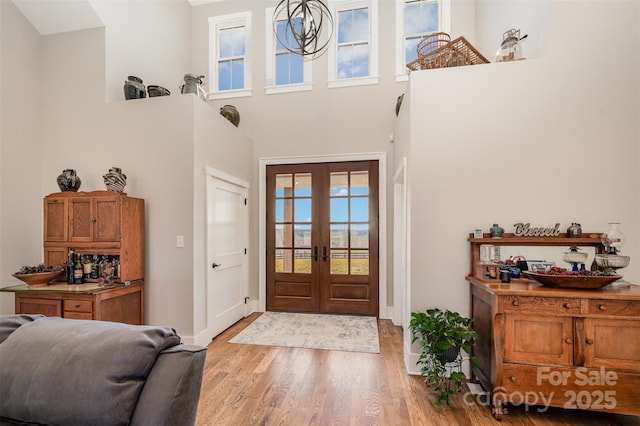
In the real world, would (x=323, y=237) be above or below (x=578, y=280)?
above

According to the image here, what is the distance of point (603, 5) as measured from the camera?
2.53 meters

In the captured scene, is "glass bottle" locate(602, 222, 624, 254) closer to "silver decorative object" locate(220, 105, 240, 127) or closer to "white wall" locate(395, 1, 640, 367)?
"white wall" locate(395, 1, 640, 367)

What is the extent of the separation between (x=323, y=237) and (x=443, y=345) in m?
2.51

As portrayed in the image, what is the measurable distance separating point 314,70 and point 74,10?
299 cm

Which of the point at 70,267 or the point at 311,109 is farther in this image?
the point at 311,109

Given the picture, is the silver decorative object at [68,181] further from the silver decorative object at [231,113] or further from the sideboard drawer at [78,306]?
the silver decorative object at [231,113]

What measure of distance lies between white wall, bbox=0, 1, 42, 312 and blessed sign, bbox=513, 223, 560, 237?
5.16m

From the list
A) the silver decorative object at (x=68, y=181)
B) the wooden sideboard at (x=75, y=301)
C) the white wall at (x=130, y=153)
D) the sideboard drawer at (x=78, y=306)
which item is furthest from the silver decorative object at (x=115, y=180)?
the sideboard drawer at (x=78, y=306)

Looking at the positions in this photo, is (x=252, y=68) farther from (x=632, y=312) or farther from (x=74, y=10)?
(x=632, y=312)

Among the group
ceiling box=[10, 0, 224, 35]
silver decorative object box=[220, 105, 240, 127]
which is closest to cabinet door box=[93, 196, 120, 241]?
silver decorative object box=[220, 105, 240, 127]

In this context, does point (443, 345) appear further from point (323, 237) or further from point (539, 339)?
point (323, 237)

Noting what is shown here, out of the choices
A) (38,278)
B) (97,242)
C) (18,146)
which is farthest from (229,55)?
(38,278)

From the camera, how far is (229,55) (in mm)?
4941

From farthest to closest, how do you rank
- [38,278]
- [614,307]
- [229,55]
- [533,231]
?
1. [229,55]
2. [38,278]
3. [533,231]
4. [614,307]
